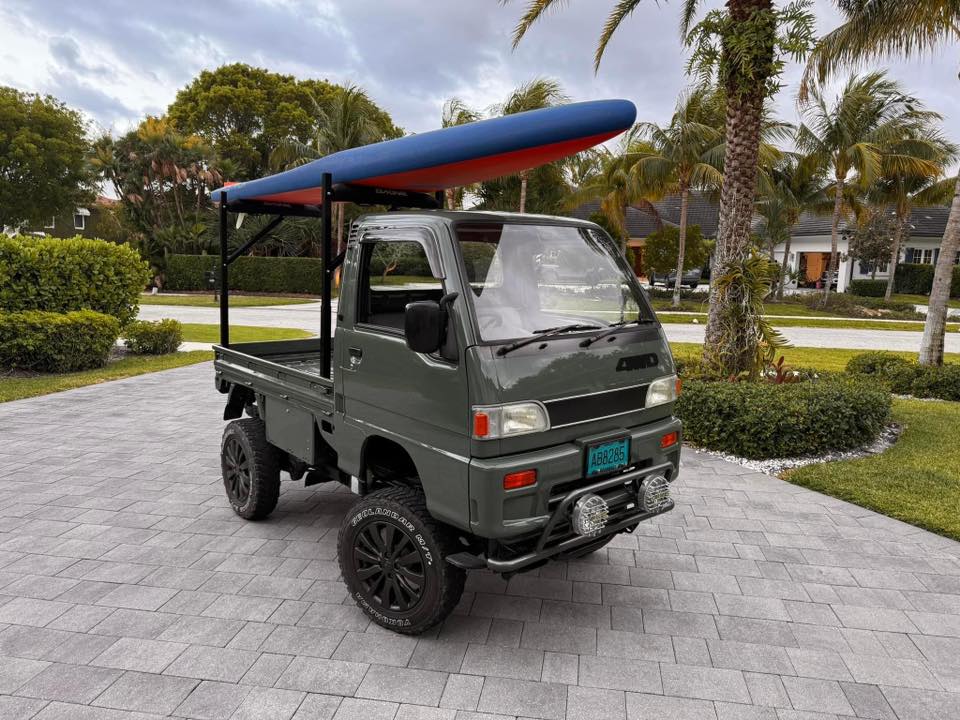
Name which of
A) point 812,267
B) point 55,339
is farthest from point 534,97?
point 812,267

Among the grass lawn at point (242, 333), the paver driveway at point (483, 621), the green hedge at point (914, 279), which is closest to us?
the paver driveway at point (483, 621)

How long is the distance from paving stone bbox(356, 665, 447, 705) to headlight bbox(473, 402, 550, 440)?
1261mm

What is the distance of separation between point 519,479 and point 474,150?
6.01 ft

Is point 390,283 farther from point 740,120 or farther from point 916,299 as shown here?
point 916,299

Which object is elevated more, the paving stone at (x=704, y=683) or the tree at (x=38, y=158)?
the tree at (x=38, y=158)

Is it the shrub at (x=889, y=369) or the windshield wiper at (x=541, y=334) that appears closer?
the windshield wiper at (x=541, y=334)

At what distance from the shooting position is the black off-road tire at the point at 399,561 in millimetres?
3463

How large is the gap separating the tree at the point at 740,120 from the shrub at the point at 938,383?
12.5 ft

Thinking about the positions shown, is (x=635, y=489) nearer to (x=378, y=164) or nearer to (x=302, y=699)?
(x=302, y=699)

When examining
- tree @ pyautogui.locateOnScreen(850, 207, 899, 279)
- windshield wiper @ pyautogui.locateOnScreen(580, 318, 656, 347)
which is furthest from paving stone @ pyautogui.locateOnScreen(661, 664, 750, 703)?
tree @ pyautogui.locateOnScreen(850, 207, 899, 279)

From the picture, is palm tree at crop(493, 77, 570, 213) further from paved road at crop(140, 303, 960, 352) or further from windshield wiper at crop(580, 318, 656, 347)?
windshield wiper at crop(580, 318, 656, 347)

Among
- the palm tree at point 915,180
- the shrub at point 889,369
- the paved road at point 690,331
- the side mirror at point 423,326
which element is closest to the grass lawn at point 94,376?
the paved road at point 690,331

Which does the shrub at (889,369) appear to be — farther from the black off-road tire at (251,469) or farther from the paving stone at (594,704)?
the black off-road tire at (251,469)

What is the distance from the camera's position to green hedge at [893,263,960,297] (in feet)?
126
